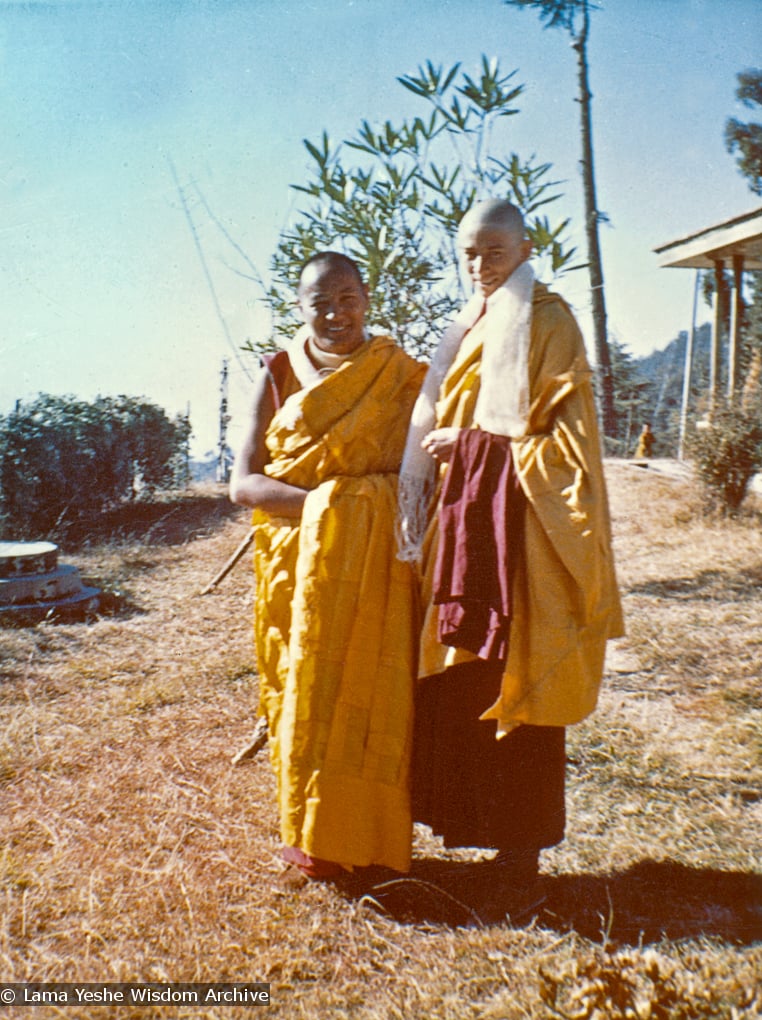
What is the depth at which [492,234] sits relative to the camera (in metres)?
2.28

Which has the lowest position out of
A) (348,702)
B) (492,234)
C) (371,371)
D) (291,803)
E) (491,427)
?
(291,803)

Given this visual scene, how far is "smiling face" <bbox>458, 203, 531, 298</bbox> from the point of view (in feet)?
7.47

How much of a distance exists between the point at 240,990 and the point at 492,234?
6.90 ft

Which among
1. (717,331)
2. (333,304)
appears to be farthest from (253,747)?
(717,331)

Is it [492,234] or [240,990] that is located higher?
[492,234]

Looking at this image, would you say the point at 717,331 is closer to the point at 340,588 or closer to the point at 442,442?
the point at 442,442

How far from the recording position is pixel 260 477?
106 inches

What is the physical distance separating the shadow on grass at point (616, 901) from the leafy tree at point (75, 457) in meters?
7.54

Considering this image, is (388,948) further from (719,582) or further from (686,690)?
(719,582)

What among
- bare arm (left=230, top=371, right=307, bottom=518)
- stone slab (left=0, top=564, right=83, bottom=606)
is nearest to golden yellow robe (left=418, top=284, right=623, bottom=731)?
bare arm (left=230, top=371, right=307, bottom=518)

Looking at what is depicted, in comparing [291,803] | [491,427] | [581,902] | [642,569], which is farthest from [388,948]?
[642,569]

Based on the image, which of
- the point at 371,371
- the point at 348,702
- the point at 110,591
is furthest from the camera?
the point at 110,591

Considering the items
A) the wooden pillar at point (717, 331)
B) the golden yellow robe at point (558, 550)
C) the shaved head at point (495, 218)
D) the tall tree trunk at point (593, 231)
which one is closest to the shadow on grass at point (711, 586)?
the wooden pillar at point (717, 331)

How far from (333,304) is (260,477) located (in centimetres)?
60
